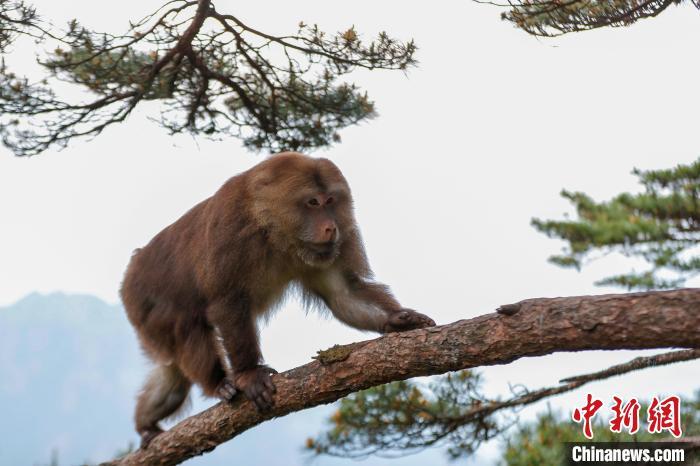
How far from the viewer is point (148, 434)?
21.4ft

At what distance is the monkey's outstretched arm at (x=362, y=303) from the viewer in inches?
222

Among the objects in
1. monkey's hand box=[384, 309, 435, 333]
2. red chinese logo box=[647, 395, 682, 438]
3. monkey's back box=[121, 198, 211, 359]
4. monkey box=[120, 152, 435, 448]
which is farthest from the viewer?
red chinese logo box=[647, 395, 682, 438]

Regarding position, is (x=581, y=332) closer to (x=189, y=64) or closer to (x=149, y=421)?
(x=149, y=421)

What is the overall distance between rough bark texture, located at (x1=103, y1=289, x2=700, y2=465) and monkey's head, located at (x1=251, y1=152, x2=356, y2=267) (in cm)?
92

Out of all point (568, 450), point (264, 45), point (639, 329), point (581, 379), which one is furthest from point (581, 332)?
point (264, 45)

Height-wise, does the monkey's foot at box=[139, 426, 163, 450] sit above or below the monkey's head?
below

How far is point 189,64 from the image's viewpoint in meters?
8.09

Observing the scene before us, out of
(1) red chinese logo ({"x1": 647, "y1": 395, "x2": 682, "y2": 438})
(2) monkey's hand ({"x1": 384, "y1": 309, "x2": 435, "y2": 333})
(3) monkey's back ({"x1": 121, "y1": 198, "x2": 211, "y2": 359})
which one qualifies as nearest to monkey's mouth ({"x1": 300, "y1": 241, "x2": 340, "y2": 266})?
(2) monkey's hand ({"x1": 384, "y1": 309, "x2": 435, "y2": 333})

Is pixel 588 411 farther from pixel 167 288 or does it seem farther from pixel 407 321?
pixel 167 288

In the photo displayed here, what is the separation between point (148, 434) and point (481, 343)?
3.28 meters

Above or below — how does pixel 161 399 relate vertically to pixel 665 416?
above

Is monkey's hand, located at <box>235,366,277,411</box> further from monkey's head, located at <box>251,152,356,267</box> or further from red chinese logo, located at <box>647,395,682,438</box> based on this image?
red chinese logo, located at <box>647,395,682,438</box>

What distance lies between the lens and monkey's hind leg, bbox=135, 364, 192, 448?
6688mm

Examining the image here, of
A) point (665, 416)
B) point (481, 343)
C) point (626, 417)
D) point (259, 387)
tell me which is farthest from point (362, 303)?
point (665, 416)
